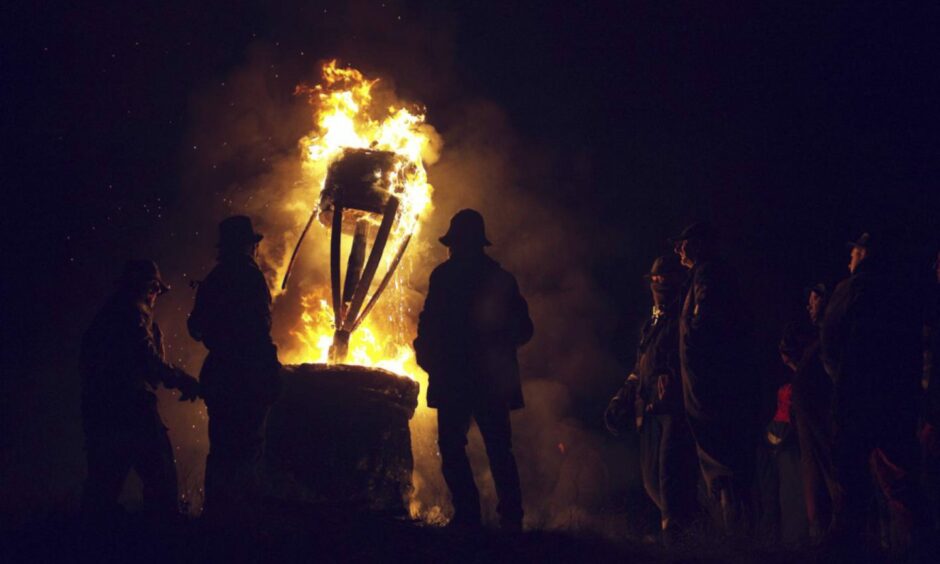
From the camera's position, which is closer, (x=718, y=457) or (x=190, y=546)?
(x=190, y=546)

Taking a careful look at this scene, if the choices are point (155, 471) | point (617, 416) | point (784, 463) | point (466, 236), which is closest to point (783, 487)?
point (784, 463)

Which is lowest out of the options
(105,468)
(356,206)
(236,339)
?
(105,468)

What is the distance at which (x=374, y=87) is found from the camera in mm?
13133

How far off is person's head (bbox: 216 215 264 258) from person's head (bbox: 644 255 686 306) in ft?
11.8

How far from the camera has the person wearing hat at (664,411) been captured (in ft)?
20.8

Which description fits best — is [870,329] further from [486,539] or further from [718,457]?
[486,539]

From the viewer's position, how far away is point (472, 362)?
6098 mm

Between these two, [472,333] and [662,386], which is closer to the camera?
[472,333]

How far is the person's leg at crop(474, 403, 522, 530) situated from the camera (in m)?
5.81

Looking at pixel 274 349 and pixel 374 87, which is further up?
pixel 374 87

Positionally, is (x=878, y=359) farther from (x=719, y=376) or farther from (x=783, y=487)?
(x=783, y=487)

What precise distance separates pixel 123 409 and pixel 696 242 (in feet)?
15.5

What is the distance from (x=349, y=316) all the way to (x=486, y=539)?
4473 millimetres

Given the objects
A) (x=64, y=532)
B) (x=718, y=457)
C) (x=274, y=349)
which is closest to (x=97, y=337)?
(x=274, y=349)
